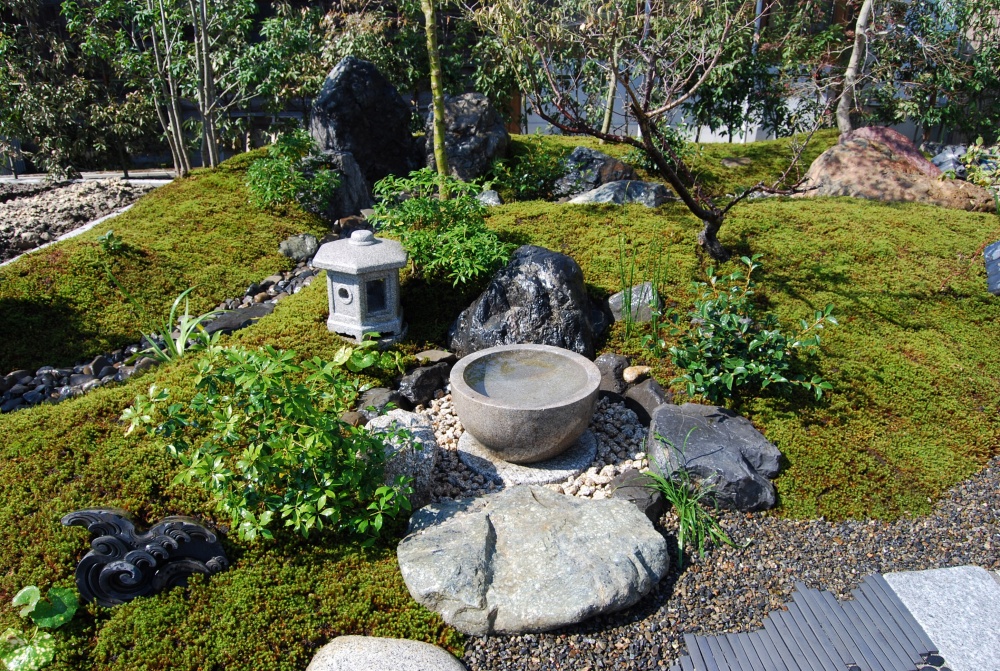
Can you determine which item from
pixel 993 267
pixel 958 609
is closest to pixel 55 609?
pixel 958 609

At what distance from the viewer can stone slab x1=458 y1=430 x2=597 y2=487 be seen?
16.0ft

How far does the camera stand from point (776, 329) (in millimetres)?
5523

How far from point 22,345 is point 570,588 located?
6014mm

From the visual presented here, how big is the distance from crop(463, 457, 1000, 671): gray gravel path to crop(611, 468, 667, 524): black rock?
0.09m

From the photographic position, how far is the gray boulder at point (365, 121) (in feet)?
33.5

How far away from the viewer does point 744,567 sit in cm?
416

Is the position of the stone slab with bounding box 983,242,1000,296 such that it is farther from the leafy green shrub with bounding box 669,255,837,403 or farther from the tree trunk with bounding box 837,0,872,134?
the tree trunk with bounding box 837,0,872,134

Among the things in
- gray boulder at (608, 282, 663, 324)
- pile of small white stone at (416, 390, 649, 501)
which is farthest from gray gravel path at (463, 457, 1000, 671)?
gray boulder at (608, 282, 663, 324)

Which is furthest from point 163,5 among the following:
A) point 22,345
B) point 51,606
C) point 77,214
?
point 51,606

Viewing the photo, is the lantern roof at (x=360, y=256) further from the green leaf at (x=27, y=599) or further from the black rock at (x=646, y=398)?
the green leaf at (x=27, y=599)

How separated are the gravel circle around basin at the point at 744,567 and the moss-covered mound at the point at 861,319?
19 centimetres

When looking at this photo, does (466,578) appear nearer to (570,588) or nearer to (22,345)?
(570,588)

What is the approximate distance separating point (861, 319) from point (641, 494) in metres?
3.39

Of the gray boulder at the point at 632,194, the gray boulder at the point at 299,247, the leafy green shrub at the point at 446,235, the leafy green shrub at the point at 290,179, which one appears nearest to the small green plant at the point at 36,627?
the leafy green shrub at the point at 446,235
